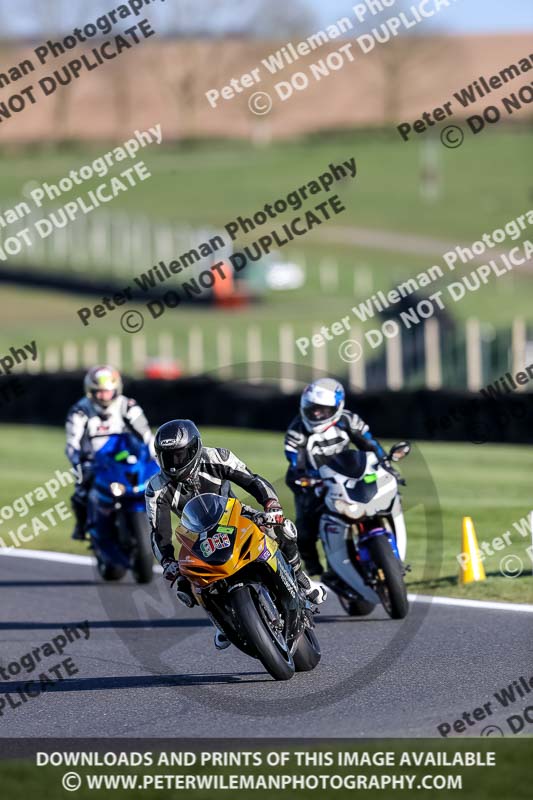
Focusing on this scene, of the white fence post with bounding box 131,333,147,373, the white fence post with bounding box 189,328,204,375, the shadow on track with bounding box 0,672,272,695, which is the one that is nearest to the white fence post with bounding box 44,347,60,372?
the white fence post with bounding box 131,333,147,373

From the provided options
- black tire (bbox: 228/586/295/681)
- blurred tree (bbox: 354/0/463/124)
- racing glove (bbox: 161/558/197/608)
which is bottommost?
black tire (bbox: 228/586/295/681)

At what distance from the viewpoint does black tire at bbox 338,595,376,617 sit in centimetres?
1073

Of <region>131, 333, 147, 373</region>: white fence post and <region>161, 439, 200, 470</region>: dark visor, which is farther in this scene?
<region>131, 333, 147, 373</region>: white fence post

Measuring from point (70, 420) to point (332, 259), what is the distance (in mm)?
46872

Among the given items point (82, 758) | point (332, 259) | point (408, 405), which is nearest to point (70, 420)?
point (82, 758)

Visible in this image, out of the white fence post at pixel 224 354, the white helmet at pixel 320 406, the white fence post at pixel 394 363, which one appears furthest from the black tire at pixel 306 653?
the white fence post at pixel 224 354

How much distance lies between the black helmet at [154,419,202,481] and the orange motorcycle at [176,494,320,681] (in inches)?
11.6

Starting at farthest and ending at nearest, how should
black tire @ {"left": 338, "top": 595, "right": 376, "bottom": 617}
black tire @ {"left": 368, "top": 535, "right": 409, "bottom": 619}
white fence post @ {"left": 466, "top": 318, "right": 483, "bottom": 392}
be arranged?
white fence post @ {"left": 466, "top": 318, "right": 483, "bottom": 392} < black tire @ {"left": 338, "top": 595, "right": 376, "bottom": 617} < black tire @ {"left": 368, "top": 535, "right": 409, "bottom": 619}

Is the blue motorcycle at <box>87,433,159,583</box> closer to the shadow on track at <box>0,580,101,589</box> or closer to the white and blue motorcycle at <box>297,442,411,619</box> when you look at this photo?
the shadow on track at <box>0,580,101,589</box>

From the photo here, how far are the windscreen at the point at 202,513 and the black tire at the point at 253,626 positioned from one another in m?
0.39

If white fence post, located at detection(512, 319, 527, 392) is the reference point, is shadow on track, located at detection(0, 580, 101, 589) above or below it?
below

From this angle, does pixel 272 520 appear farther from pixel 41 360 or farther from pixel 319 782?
pixel 41 360

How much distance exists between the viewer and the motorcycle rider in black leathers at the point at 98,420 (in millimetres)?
12930

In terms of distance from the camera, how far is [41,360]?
3541 cm
